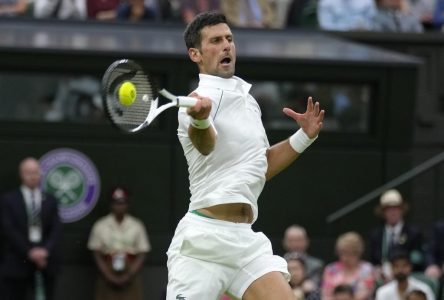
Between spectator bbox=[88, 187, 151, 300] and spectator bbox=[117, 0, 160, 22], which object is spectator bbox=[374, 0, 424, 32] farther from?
spectator bbox=[88, 187, 151, 300]

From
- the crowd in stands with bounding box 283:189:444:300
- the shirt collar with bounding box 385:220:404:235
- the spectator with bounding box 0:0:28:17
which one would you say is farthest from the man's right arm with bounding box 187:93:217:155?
the spectator with bounding box 0:0:28:17

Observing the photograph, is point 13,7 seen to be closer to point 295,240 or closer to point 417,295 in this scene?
point 295,240

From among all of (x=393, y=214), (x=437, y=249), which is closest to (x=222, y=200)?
(x=437, y=249)

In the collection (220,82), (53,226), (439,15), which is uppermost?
(439,15)

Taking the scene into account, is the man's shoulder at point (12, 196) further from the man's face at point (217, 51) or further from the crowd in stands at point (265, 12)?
the man's face at point (217, 51)

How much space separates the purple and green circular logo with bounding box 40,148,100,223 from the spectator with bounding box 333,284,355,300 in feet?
12.0

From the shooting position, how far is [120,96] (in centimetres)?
738

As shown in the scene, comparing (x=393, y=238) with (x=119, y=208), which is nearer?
(x=393, y=238)

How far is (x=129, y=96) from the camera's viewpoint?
7.39 m

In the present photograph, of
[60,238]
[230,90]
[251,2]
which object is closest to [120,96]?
[230,90]

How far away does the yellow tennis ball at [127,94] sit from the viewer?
737cm

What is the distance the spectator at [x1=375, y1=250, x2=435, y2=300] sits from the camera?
12773 millimetres

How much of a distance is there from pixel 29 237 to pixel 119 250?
1.00 meters

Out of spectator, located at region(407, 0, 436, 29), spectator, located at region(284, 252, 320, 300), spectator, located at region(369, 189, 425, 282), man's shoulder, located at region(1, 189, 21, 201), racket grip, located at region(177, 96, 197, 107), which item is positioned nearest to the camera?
racket grip, located at region(177, 96, 197, 107)
